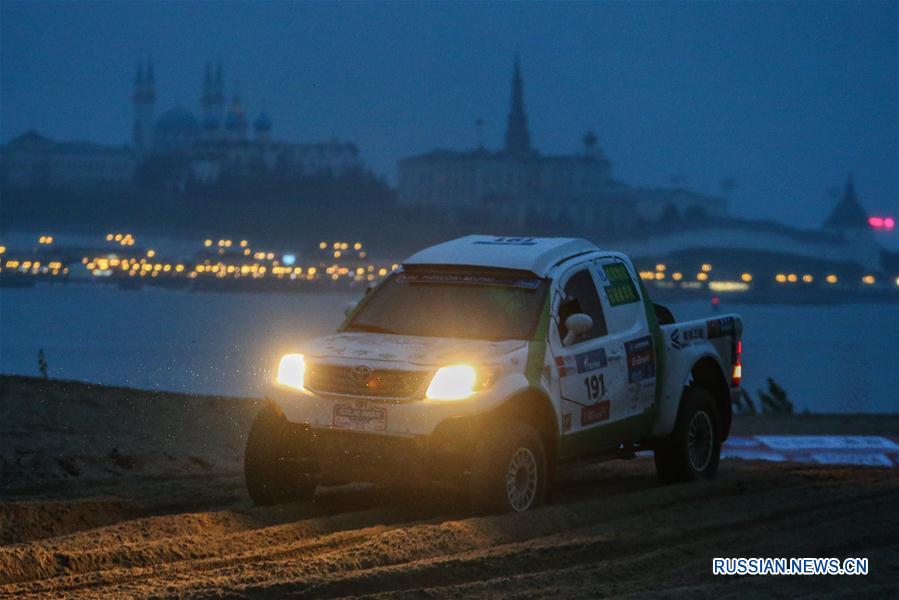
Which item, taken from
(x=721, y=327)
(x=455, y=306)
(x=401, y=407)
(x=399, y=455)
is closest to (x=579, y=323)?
(x=455, y=306)

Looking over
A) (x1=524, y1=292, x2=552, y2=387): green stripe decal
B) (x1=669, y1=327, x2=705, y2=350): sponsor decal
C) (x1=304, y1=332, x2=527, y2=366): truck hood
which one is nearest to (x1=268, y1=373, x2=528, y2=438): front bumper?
(x1=524, y1=292, x2=552, y2=387): green stripe decal

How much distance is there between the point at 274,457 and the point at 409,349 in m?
0.98

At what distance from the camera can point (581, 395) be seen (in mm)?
10266

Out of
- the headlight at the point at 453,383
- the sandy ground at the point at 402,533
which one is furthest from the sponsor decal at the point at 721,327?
the headlight at the point at 453,383

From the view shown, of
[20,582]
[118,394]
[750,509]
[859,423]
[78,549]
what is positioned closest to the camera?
[20,582]

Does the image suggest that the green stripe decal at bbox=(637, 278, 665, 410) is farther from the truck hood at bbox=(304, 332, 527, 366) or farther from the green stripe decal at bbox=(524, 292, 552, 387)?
the truck hood at bbox=(304, 332, 527, 366)

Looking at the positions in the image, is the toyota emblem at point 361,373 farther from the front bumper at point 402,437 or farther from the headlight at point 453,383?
the headlight at point 453,383

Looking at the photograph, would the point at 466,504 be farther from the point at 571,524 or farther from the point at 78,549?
the point at 78,549

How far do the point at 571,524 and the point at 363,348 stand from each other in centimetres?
157

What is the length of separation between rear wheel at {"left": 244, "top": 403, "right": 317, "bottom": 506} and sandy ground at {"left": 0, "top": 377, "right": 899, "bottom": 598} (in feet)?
0.49

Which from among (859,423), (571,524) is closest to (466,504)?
(571,524)

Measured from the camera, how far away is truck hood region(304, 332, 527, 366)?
9531mm

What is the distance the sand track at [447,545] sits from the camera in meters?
7.48

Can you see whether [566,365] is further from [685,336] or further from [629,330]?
[685,336]
